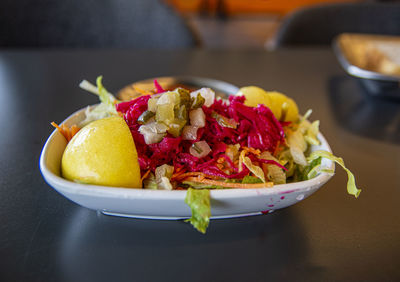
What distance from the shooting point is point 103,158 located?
21.1 inches

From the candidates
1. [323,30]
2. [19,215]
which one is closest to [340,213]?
[19,215]

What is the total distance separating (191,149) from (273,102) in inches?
11.5

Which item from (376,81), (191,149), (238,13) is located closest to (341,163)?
(191,149)

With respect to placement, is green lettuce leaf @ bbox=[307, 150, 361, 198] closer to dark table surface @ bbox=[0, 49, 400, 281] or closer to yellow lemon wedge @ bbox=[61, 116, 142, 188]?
dark table surface @ bbox=[0, 49, 400, 281]

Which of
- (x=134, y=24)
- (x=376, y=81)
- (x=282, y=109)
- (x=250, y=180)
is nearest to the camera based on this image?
(x=250, y=180)

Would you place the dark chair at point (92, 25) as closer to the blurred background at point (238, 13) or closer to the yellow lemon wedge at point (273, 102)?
the yellow lemon wedge at point (273, 102)

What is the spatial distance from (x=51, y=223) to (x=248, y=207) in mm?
350

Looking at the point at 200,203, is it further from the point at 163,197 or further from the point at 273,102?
the point at 273,102

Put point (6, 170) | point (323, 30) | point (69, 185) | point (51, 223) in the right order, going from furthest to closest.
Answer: point (323, 30) → point (6, 170) → point (51, 223) → point (69, 185)

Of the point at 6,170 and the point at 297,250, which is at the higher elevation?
the point at 6,170

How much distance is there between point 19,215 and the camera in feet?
2.02

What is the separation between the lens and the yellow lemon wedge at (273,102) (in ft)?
2.53

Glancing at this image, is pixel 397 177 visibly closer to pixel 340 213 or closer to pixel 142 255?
pixel 340 213

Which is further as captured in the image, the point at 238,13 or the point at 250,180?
the point at 238,13
